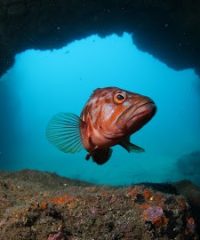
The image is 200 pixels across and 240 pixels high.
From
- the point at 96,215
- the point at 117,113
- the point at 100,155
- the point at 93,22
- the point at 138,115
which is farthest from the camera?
the point at 93,22

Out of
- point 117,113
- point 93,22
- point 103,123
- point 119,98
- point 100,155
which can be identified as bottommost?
point 100,155

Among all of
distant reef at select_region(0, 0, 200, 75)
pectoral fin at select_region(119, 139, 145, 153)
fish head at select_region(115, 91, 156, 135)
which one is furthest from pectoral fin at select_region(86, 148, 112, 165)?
distant reef at select_region(0, 0, 200, 75)

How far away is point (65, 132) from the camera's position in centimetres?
344

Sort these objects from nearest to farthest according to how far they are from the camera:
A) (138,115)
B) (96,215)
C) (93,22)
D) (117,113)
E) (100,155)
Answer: (138,115) < (117,113) < (96,215) < (100,155) < (93,22)

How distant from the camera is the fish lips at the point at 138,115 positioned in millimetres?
2812

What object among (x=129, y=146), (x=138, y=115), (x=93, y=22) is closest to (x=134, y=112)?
(x=138, y=115)

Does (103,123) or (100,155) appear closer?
(103,123)

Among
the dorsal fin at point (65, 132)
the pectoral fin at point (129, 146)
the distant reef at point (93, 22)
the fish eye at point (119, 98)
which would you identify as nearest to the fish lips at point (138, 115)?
the fish eye at point (119, 98)

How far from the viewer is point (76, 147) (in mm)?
3418

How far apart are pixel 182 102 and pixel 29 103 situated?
71124 mm

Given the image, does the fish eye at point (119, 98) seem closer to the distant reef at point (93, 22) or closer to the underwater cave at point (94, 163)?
the underwater cave at point (94, 163)

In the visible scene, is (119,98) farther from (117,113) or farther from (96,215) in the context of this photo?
(96,215)

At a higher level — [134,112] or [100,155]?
[134,112]

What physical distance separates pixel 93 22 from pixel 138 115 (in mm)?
14343
